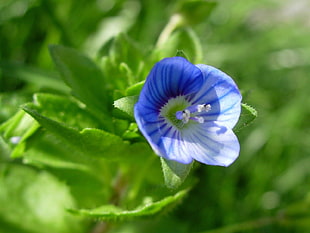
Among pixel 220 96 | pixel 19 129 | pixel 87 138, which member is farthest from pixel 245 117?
pixel 19 129

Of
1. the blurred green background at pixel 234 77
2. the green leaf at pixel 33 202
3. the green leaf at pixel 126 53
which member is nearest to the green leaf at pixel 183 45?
the green leaf at pixel 126 53

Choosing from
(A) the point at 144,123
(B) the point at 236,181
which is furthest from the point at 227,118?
(B) the point at 236,181

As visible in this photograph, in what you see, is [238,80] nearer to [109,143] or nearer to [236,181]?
[236,181]

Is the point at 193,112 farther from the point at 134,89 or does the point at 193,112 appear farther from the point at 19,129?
the point at 19,129

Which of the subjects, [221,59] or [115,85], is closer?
[115,85]

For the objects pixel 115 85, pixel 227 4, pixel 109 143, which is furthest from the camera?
pixel 227 4

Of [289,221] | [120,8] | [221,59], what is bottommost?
[289,221]

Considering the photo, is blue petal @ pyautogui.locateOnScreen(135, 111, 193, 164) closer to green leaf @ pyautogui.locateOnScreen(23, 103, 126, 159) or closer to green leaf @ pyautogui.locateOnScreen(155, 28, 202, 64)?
green leaf @ pyautogui.locateOnScreen(23, 103, 126, 159)

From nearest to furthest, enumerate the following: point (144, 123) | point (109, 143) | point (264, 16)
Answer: point (144, 123)
point (109, 143)
point (264, 16)

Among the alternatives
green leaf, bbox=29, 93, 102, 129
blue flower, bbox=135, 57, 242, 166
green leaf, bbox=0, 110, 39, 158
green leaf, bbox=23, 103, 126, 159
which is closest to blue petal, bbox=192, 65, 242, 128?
blue flower, bbox=135, 57, 242, 166
